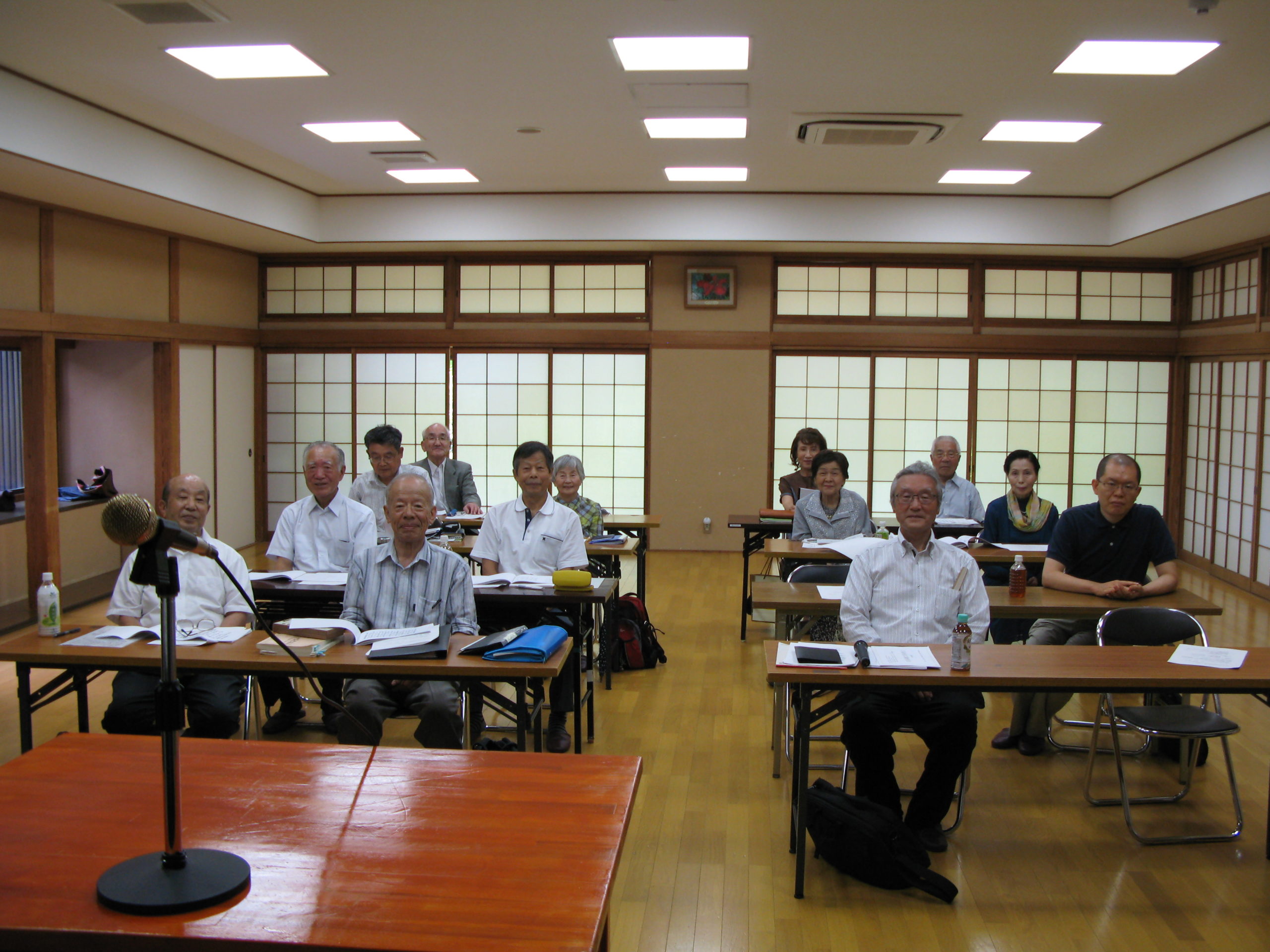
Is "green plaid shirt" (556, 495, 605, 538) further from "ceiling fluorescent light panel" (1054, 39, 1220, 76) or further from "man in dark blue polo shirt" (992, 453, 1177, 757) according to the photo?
"ceiling fluorescent light panel" (1054, 39, 1220, 76)

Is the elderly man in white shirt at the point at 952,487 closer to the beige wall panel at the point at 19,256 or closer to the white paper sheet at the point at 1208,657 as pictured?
the white paper sheet at the point at 1208,657

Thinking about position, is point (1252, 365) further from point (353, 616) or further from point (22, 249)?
point (22, 249)

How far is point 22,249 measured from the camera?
6.20m

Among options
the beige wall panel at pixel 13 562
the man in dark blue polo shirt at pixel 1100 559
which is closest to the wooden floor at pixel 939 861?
the man in dark blue polo shirt at pixel 1100 559

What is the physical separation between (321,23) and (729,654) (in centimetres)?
389

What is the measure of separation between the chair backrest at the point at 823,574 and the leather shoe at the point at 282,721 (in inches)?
92.0

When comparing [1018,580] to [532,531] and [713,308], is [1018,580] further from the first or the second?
[713,308]

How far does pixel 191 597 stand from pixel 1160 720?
352cm

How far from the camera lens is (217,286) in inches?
341

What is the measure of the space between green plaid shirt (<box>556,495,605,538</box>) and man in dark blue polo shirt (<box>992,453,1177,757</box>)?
2.46 meters

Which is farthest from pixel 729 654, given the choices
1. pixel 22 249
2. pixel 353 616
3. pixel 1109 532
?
pixel 22 249

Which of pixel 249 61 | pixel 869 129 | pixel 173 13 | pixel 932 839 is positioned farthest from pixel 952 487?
pixel 173 13

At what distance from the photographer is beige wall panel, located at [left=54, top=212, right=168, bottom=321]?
21.6ft

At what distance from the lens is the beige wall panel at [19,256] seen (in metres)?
6.01
